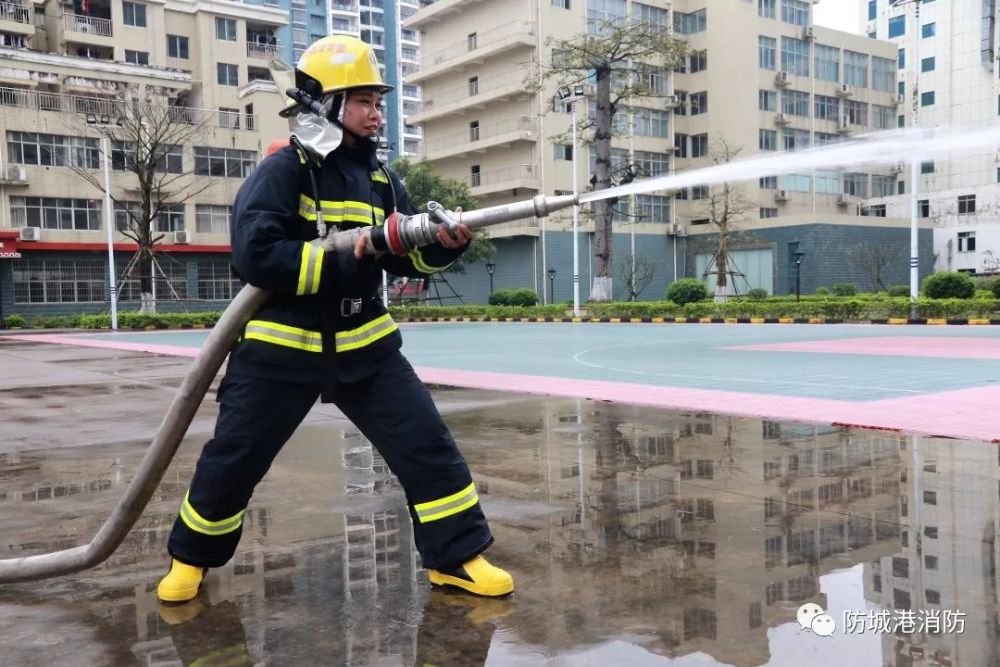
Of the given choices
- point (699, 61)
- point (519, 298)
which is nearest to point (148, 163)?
point (519, 298)

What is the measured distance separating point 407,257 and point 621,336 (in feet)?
59.4

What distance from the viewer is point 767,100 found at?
4884 cm

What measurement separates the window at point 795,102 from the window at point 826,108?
2.51 ft

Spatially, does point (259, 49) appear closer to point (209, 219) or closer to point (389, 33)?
point (209, 219)

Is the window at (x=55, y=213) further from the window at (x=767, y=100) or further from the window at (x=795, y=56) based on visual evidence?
the window at (x=795, y=56)

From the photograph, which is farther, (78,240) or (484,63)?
(484,63)

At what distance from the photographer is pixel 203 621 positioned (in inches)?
121

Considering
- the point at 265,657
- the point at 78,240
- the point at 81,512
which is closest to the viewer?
the point at 265,657

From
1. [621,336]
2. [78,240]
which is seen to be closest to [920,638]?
[621,336]

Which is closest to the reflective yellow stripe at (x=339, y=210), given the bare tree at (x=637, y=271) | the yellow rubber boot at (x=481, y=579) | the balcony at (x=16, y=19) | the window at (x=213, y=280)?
the yellow rubber boot at (x=481, y=579)

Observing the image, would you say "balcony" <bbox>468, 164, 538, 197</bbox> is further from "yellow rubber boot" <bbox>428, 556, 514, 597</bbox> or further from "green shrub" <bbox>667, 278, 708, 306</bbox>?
"yellow rubber boot" <bbox>428, 556, 514, 597</bbox>

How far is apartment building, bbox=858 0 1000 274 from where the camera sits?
162ft

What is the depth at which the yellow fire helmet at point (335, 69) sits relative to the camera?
334 centimetres

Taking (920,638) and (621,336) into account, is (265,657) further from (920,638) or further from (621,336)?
(621,336)
